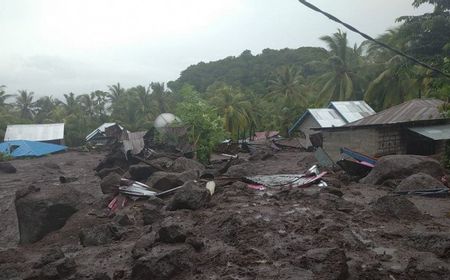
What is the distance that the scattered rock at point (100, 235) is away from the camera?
27.0ft

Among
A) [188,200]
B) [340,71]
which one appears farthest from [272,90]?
[188,200]

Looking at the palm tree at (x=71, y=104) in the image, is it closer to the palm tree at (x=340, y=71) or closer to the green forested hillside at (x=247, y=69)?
the green forested hillside at (x=247, y=69)

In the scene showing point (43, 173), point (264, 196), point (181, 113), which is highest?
point (181, 113)

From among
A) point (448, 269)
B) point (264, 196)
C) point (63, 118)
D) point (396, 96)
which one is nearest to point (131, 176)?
point (264, 196)

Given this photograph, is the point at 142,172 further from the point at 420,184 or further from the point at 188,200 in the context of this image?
the point at 420,184

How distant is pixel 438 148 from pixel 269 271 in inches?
586

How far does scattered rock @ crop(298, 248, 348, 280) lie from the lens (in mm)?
5320

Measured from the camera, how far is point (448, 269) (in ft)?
18.1

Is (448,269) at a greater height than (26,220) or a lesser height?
greater

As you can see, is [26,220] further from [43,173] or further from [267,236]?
[43,173]

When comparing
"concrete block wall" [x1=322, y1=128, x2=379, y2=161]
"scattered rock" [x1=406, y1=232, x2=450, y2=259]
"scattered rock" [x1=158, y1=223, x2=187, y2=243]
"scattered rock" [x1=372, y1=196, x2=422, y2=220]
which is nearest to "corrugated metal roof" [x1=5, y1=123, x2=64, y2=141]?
"concrete block wall" [x1=322, y1=128, x2=379, y2=161]

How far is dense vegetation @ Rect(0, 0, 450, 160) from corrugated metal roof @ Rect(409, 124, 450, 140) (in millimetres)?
1469

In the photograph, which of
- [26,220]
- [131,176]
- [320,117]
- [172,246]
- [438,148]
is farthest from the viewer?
[320,117]

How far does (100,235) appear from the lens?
830cm
